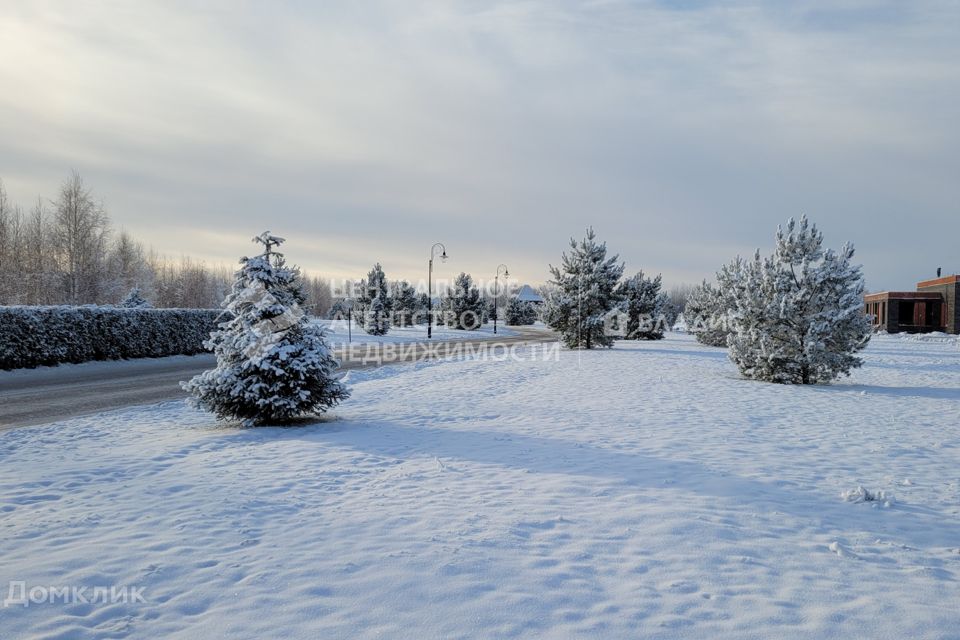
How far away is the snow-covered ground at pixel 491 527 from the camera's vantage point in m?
3.51

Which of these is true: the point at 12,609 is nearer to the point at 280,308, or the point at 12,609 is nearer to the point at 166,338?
the point at 280,308

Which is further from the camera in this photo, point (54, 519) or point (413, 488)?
point (413, 488)

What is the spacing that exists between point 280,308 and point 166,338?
61.0 ft

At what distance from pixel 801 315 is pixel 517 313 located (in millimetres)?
68765

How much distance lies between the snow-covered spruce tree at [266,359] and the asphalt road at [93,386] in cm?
374

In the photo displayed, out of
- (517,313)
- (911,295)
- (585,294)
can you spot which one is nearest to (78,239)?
(585,294)

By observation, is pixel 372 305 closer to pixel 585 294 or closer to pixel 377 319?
pixel 377 319

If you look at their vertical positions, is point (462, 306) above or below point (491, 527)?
above

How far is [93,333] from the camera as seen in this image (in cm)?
2109

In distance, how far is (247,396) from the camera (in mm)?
9062

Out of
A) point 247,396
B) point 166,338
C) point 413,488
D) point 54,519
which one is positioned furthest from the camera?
point 166,338

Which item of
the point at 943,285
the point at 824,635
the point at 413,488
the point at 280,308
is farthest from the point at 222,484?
the point at 943,285

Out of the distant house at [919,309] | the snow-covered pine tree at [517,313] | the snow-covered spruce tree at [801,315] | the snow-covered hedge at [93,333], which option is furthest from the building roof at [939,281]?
the snow-covered hedge at [93,333]

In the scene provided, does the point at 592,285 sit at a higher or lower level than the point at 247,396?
higher
